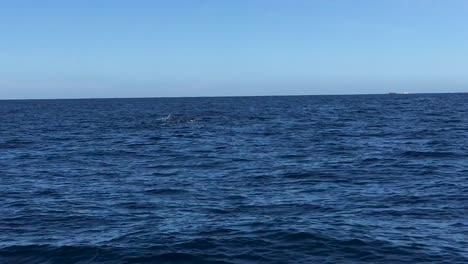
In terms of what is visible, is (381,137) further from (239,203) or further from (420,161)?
(239,203)

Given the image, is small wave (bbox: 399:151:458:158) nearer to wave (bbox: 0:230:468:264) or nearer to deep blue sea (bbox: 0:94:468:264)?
deep blue sea (bbox: 0:94:468:264)

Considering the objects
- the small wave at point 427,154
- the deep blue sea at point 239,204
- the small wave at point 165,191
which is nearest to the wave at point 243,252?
the deep blue sea at point 239,204

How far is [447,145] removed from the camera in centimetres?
3784

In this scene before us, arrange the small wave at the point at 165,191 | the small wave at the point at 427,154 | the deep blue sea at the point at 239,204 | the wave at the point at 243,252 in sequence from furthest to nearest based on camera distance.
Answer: the small wave at the point at 427,154
the small wave at the point at 165,191
the deep blue sea at the point at 239,204
the wave at the point at 243,252

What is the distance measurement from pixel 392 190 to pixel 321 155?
468 inches

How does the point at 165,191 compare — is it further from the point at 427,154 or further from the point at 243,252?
the point at 427,154

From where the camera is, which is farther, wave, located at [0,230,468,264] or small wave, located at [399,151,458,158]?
small wave, located at [399,151,458,158]

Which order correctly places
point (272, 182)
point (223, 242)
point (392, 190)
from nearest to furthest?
point (223, 242) → point (392, 190) → point (272, 182)

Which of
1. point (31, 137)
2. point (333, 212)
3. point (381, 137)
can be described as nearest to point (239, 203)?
point (333, 212)

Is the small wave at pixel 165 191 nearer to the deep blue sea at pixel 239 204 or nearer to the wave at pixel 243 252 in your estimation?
the deep blue sea at pixel 239 204

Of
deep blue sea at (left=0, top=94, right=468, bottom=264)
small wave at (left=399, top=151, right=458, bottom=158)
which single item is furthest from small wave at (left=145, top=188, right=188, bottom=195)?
small wave at (left=399, top=151, right=458, bottom=158)

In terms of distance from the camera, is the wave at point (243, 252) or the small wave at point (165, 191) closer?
the wave at point (243, 252)

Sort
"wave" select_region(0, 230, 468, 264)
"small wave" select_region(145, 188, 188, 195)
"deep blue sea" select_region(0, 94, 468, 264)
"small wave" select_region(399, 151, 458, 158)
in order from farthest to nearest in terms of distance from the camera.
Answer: "small wave" select_region(399, 151, 458, 158) → "small wave" select_region(145, 188, 188, 195) → "deep blue sea" select_region(0, 94, 468, 264) → "wave" select_region(0, 230, 468, 264)

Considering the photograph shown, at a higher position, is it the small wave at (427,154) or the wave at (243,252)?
the small wave at (427,154)
